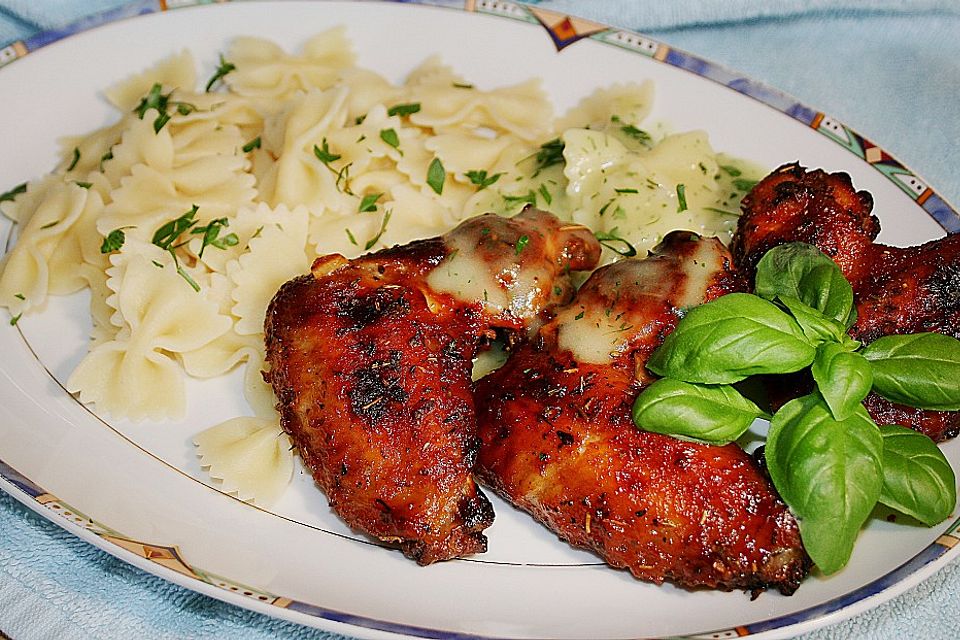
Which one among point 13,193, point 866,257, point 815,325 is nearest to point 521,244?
point 815,325

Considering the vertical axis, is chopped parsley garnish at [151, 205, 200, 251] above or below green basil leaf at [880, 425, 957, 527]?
below

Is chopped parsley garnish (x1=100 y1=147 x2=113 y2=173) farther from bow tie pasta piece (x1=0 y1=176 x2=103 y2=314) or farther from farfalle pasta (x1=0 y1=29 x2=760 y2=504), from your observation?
bow tie pasta piece (x1=0 y1=176 x2=103 y2=314)

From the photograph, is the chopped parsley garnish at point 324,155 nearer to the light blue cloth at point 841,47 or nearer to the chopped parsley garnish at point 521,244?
the chopped parsley garnish at point 521,244

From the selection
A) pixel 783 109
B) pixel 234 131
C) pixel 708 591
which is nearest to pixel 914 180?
pixel 783 109

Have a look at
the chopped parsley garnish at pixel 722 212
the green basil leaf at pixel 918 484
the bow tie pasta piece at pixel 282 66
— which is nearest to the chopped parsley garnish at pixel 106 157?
the bow tie pasta piece at pixel 282 66

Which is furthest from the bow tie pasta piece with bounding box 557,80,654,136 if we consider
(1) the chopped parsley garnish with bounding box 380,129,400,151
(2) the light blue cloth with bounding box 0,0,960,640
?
(2) the light blue cloth with bounding box 0,0,960,640
